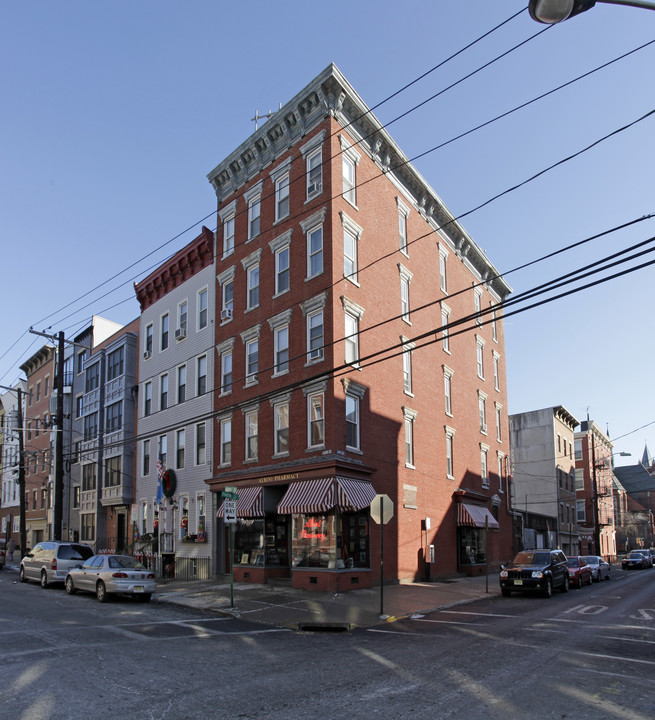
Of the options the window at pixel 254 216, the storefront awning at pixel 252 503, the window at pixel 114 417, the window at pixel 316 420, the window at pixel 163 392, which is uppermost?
the window at pixel 254 216

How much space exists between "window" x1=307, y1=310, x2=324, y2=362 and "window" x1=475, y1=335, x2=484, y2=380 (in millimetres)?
17313

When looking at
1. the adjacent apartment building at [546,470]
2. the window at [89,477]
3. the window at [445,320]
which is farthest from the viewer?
the adjacent apartment building at [546,470]

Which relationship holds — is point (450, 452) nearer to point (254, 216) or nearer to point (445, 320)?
point (445, 320)

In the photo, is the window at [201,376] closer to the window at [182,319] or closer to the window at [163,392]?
the window at [182,319]

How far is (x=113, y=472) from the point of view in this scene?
119ft

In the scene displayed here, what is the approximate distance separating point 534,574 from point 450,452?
10682mm

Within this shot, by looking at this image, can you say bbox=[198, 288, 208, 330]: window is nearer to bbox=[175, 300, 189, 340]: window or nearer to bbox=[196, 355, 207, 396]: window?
bbox=[175, 300, 189, 340]: window

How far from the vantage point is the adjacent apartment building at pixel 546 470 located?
5738 cm

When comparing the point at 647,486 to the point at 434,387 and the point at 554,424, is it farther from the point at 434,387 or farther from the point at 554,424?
the point at 434,387

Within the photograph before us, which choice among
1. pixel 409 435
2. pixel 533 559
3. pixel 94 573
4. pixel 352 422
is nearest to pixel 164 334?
pixel 409 435

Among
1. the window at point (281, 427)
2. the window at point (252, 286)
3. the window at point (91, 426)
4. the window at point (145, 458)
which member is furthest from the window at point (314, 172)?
the window at point (91, 426)

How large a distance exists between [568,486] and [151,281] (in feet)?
149

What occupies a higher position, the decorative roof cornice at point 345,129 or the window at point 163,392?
the decorative roof cornice at point 345,129

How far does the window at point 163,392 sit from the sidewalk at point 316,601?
Answer: 9.91 metres
